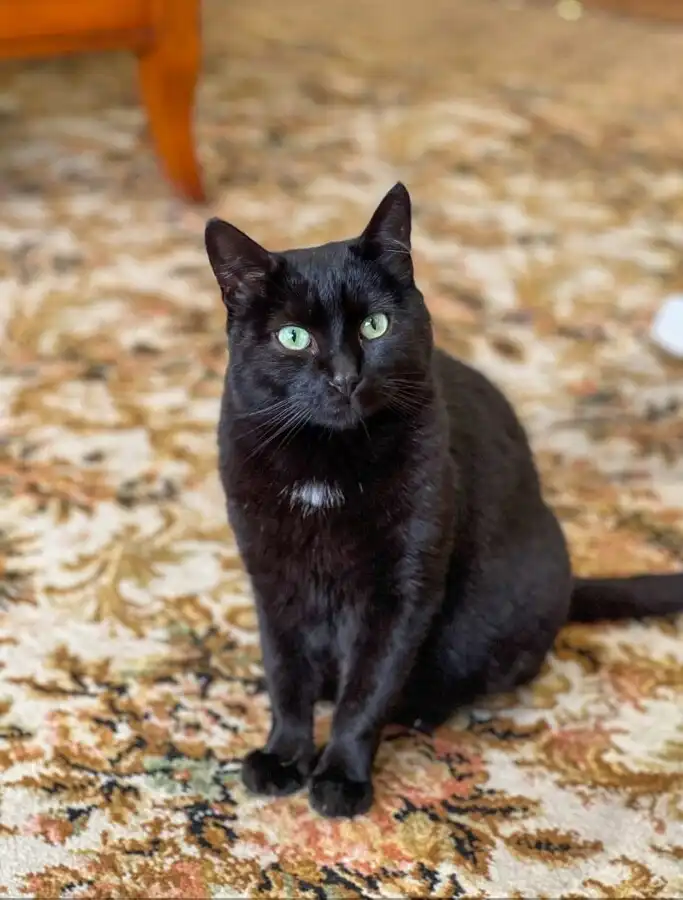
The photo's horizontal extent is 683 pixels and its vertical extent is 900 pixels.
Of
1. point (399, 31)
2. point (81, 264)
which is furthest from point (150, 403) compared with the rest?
point (399, 31)

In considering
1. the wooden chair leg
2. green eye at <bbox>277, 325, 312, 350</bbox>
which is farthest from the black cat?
the wooden chair leg

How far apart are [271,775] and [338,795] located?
0.22ft

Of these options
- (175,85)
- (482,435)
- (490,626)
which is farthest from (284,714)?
(175,85)

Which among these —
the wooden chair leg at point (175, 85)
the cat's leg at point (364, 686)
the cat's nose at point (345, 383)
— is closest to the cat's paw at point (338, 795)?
the cat's leg at point (364, 686)

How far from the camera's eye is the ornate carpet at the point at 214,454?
35.9 inches

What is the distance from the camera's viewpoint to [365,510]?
0.86 meters

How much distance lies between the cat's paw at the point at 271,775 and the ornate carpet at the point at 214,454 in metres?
0.02

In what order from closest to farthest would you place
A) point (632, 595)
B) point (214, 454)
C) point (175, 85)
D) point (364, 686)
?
point (364, 686) → point (632, 595) → point (214, 454) → point (175, 85)

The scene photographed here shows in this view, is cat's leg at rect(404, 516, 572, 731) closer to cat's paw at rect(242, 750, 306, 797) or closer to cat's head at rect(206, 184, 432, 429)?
cat's paw at rect(242, 750, 306, 797)

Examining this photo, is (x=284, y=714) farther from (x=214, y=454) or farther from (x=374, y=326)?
(x=214, y=454)

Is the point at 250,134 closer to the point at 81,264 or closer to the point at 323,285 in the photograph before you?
the point at 81,264

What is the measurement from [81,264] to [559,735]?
4.02ft

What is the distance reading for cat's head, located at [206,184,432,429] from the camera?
0.80 m

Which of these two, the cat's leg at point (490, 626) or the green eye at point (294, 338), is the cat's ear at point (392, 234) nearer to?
the green eye at point (294, 338)
